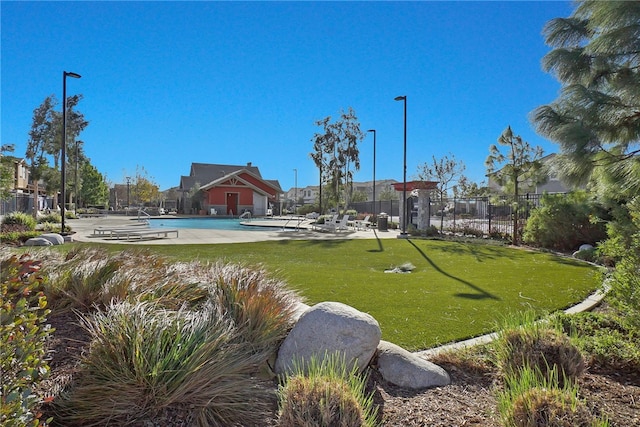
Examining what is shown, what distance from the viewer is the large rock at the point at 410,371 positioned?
293 cm

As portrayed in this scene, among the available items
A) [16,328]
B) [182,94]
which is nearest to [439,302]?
[16,328]

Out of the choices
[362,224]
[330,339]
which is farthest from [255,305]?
[362,224]

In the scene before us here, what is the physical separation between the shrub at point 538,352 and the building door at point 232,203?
4184 centimetres

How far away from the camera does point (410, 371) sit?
2977 mm

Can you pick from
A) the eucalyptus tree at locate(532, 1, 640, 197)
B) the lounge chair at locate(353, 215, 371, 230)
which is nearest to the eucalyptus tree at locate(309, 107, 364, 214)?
the lounge chair at locate(353, 215, 371, 230)

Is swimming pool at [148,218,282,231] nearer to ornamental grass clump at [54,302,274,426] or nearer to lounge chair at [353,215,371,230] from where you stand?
lounge chair at [353,215,371,230]

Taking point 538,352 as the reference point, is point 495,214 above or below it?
above

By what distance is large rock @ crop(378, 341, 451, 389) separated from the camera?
2930 mm

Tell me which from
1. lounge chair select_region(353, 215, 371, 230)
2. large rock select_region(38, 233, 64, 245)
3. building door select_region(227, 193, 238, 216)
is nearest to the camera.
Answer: large rock select_region(38, 233, 64, 245)

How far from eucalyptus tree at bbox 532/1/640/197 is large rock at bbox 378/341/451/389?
3311mm

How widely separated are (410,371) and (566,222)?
11.2m

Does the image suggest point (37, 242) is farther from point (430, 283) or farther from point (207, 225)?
point (207, 225)

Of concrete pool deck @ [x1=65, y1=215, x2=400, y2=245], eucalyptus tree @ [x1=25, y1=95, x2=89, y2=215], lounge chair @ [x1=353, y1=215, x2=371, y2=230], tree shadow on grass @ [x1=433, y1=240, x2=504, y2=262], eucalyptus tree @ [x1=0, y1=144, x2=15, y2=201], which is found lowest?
tree shadow on grass @ [x1=433, y1=240, x2=504, y2=262]

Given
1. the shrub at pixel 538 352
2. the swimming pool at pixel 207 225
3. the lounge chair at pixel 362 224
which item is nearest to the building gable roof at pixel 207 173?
the swimming pool at pixel 207 225
